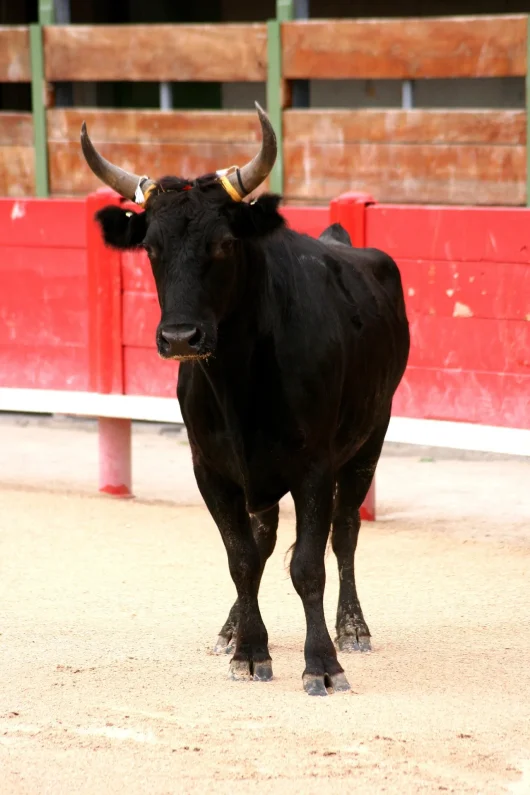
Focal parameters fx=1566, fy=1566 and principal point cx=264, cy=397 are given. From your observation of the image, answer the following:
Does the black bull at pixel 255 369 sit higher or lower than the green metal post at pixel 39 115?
lower

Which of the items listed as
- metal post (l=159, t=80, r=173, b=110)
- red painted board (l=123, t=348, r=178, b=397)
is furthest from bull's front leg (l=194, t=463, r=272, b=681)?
metal post (l=159, t=80, r=173, b=110)

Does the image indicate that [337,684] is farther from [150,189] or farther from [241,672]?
[150,189]

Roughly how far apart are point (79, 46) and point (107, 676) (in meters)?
6.50

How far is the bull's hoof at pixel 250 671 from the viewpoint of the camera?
16.3 ft

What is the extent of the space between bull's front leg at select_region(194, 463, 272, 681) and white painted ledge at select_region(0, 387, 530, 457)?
2.39 metres

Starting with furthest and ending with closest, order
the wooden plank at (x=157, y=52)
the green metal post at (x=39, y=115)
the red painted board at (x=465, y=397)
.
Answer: the green metal post at (x=39, y=115), the wooden plank at (x=157, y=52), the red painted board at (x=465, y=397)

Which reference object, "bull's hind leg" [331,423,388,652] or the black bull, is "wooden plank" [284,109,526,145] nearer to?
"bull's hind leg" [331,423,388,652]

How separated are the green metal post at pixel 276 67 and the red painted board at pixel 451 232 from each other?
2169 millimetres

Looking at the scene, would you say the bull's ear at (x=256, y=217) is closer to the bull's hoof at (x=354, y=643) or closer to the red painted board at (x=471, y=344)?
the bull's hoof at (x=354, y=643)

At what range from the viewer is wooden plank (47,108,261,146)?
1014 cm

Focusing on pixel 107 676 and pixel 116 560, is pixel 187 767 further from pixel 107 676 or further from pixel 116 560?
pixel 116 560

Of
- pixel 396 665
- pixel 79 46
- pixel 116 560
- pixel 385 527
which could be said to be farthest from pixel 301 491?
pixel 79 46

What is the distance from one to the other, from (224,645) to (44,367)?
376 cm

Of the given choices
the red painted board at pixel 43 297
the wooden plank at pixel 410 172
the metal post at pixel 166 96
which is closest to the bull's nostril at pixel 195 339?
the red painted board at pixel 43 297
